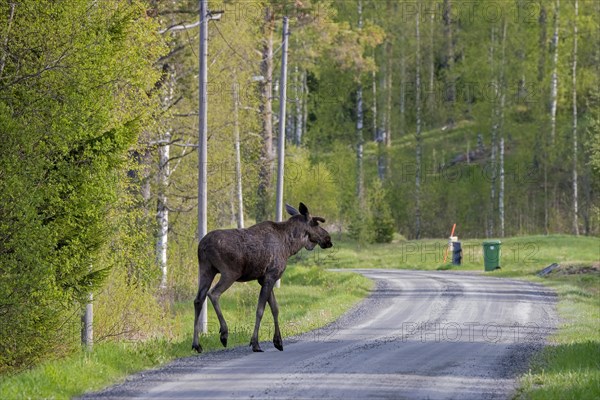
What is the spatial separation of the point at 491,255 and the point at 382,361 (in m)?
29.2

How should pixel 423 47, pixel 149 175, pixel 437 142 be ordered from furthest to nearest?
pixel 423 47
pixel 437 142
pixel 149 175

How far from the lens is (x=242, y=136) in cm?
3816

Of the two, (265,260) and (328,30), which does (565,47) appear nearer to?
(328,30)

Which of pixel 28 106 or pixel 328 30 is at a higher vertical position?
pixel 328 30

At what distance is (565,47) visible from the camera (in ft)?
208

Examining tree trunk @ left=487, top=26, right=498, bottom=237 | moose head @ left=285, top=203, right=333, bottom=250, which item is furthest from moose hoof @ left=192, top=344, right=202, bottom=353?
tree trunk @ left=487, top=26, right=498, bottom=237

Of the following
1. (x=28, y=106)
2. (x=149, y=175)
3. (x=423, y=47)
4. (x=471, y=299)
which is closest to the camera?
(x=28, y=106)

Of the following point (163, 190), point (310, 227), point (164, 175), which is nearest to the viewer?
point (310, 227)

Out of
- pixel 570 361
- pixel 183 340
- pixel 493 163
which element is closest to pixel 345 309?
pixel 183 340

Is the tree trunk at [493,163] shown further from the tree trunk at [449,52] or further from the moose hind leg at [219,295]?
the moose hind leg at [219,295]

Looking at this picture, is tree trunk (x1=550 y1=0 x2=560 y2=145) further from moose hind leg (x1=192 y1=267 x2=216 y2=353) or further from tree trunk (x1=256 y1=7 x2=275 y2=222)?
moose hind leg (x1=192 y1=267 x2=216 y2=353)

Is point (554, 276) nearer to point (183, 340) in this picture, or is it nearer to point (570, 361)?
point (570, 361)

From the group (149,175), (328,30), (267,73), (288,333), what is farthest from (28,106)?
(328,30)

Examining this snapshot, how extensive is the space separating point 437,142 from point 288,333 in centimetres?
5598
